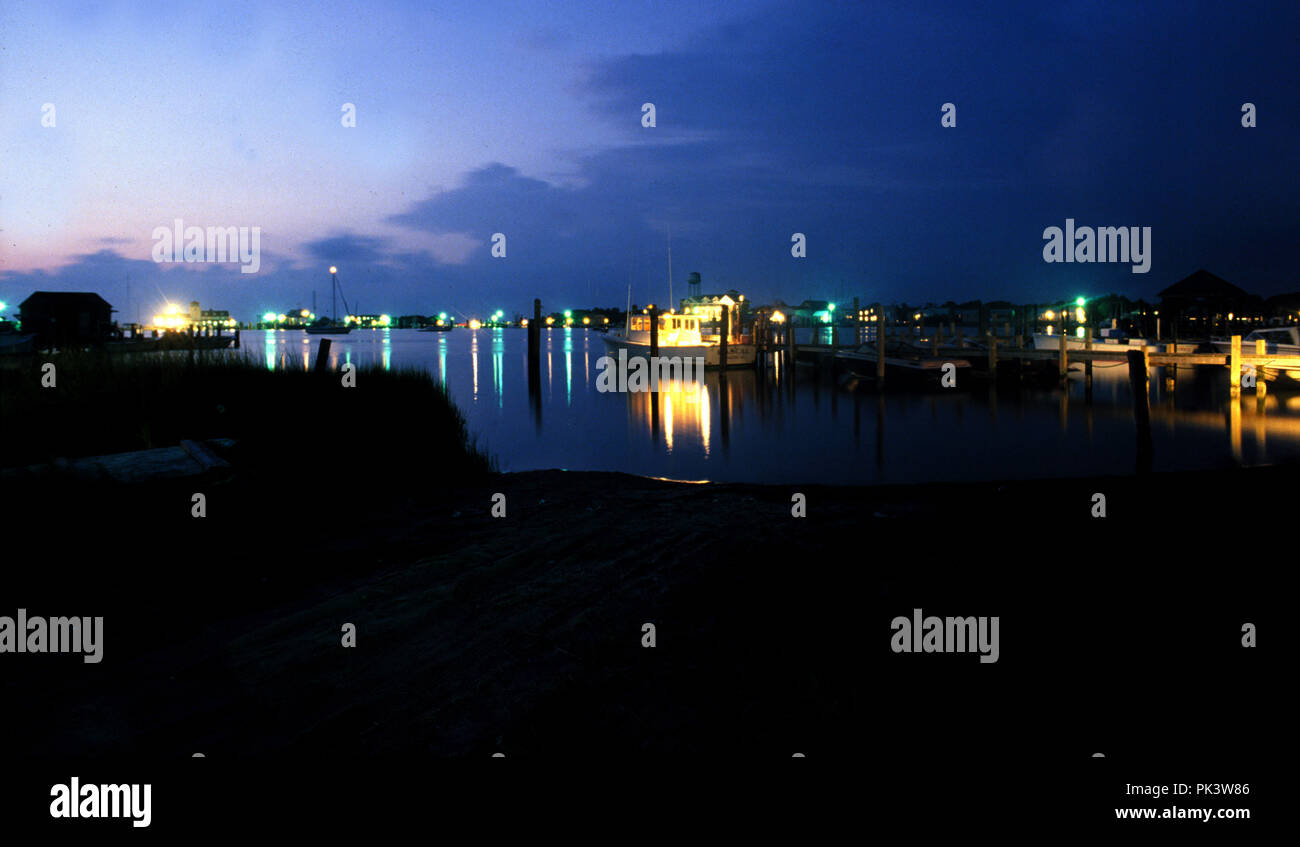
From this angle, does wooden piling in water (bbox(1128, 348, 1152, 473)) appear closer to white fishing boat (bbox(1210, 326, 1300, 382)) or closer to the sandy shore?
the sandy shore

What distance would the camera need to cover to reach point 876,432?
91.2ft

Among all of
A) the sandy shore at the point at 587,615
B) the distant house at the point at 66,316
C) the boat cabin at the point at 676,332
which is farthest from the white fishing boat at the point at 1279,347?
the distant house at the point at 66,316

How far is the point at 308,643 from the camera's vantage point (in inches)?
224

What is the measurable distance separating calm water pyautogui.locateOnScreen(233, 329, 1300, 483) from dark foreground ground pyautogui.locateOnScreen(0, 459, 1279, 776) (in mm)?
11255

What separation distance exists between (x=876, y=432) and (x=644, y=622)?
23472mm

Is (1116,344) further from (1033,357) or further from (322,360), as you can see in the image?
(322,360)

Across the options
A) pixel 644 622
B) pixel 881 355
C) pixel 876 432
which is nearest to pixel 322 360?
pixel 644 622

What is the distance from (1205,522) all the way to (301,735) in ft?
30.0

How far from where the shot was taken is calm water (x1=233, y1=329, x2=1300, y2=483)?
21.7 meters

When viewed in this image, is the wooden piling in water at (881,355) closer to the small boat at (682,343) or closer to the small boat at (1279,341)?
the small boat at (682,343)

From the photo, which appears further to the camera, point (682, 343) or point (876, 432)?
point (682, 343)

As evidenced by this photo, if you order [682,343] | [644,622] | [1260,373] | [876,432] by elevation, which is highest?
[682,343]

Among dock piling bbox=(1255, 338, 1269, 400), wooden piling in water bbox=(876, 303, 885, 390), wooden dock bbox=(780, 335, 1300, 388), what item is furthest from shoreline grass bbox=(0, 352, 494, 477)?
dock piling bbox=(1255, 338, 1269, 400)

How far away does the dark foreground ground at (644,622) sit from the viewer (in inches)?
174
